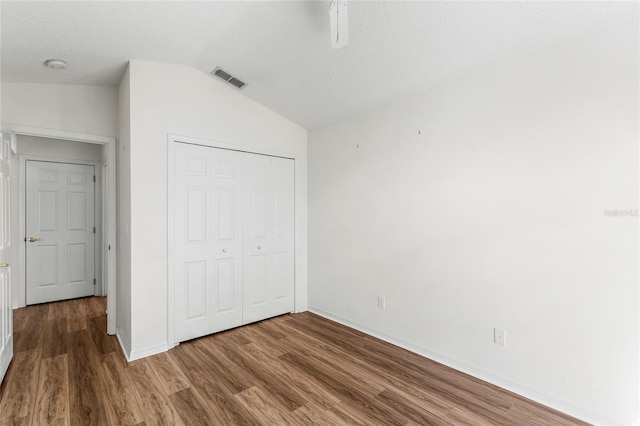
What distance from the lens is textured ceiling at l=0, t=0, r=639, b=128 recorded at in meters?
1.92

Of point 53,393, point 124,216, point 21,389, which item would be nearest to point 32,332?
point 21,389

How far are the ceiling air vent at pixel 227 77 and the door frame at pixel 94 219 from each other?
2.76 metres

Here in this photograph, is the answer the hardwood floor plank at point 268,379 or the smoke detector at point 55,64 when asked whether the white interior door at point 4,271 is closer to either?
the smoke detector at point 55,64

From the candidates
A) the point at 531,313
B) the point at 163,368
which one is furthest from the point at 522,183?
the point at 163,368

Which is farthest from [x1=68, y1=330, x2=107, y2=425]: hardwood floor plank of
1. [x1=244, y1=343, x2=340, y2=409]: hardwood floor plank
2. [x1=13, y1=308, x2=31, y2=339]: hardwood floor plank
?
[x1=244, y1=343, x2=340, y2=409]: hardwood floor plank

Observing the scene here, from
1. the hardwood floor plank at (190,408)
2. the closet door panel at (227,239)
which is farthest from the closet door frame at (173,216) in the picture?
the hardwood floor plank at (190,408)

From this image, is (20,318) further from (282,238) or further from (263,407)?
(263,407)

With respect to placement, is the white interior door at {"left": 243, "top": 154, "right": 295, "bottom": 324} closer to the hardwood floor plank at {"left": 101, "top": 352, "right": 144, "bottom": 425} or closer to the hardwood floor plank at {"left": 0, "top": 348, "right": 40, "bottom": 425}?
the hardwood floor plank at {"left": 101, "top": 352, "right": 144, "bottom": 425}

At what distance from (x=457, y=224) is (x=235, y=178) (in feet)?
7.42

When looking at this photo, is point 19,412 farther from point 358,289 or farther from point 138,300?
point 358,289

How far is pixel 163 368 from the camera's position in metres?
2.55

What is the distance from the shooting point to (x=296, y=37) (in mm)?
2402

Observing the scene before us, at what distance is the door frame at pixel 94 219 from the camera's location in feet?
13.2

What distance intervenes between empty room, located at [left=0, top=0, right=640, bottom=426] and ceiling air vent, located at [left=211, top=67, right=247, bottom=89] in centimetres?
3
